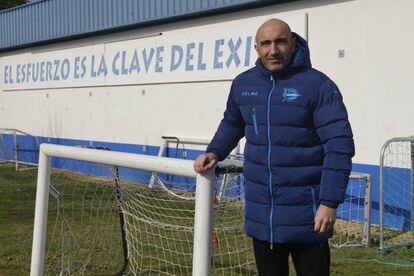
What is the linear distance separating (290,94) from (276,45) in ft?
0.82

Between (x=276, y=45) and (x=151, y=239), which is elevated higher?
(x=276, y=45)

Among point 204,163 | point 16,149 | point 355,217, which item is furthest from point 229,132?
point 16,149

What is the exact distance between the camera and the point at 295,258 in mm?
2906

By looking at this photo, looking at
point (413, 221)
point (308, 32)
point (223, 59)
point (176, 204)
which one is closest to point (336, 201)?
point (176, 204)

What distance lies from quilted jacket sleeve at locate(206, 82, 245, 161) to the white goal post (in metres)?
0.17

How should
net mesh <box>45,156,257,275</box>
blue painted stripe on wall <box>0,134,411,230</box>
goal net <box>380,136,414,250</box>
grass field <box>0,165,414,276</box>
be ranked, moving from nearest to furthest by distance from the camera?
1. net mesh <box>45,156,257,275</box>
2. grass field <box>0,165,414,276</box>
3. goal net <box>380,136,414,250</box>
4. blue painted stripe on wall <box>0,134,411,230</box>

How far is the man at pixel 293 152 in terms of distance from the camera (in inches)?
104

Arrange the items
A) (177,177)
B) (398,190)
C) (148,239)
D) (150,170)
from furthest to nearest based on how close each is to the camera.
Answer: (177,177) → (398,190) → (148,239) → (150,170)

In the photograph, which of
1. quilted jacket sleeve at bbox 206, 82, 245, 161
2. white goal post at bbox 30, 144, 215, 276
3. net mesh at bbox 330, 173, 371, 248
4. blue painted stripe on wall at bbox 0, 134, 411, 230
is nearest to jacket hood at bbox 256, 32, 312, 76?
quilted jacket sleeve at bbox 206, 82, 245, 161

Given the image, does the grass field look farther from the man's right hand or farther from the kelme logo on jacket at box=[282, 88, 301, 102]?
the kelme logo on jacket at box=[282, 88, 301, 102]

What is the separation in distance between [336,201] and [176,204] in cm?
386

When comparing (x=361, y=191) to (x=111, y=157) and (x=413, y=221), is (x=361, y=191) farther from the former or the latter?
(x=111, y=157)

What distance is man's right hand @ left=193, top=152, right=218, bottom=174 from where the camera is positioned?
2939mm

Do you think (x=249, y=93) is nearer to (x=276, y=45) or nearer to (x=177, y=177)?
(x=276, y=45)
